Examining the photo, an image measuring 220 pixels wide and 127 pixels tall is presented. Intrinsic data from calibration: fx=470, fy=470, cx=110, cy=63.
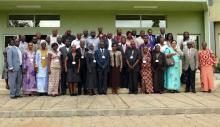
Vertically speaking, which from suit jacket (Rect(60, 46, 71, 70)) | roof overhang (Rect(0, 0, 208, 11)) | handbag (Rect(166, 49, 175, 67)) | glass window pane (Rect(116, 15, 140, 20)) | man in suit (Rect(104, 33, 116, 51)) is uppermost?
roof overhang (Rect(0, 0, 208, 11))

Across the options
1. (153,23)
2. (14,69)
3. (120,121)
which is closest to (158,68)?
(120,121)

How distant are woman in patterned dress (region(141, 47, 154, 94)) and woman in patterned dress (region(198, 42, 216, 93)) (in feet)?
6.60

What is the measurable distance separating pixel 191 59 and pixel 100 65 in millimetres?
3349

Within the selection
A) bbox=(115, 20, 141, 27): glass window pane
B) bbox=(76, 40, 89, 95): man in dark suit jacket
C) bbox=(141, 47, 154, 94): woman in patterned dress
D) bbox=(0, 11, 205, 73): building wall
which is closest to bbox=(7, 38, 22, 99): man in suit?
bbox=(76, 40, 89, 95): man in dark suit jacket

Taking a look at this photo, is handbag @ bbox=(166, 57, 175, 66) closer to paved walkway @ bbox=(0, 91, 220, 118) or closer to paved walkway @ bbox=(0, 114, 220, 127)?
paved walkway @ bbox=(0, 91, 220, 118)

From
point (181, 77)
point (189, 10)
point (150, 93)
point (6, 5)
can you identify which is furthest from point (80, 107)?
point (189, 10)

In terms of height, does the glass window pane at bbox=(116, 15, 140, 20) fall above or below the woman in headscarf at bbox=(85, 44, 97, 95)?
above

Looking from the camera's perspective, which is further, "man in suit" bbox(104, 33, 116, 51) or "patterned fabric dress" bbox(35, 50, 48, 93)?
"man in suit" bbox(104, 33, 116, 51)

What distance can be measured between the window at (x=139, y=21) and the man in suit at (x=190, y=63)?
300 inches

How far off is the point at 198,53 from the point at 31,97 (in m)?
6.27

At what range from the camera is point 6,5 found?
22328 millimetres

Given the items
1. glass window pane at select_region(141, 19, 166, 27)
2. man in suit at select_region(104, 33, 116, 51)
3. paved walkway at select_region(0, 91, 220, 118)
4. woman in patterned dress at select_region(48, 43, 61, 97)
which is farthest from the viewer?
glass window pane at select_region(141, 19, 166, 27)

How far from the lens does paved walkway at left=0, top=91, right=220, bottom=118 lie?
1321cm

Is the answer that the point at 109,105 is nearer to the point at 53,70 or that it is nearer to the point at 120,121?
the point at 120,121
